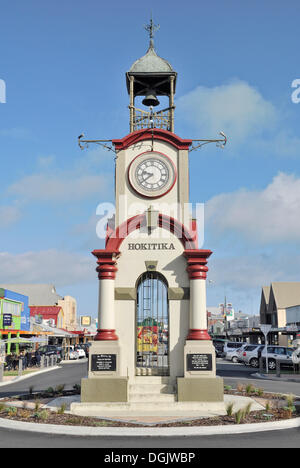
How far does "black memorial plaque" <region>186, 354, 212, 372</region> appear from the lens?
51.9 feet

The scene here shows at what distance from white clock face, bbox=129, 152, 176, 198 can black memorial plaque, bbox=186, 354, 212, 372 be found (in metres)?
6.01

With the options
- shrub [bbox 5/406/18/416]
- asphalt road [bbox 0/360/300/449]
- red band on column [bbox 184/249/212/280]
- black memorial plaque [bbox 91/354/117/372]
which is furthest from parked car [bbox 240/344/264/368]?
shrub [bbox 5/406/18/416]

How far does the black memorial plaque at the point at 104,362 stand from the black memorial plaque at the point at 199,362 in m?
2.49

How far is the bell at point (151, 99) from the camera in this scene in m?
19.8

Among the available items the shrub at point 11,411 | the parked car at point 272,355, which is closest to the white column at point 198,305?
the shrub at point 11,411

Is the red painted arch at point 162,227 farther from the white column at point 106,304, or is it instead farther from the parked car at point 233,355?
the parked car at point 233,355

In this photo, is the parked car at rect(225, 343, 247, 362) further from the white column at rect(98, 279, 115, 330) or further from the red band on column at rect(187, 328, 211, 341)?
the white column at rect(98, 279, 115, 330)

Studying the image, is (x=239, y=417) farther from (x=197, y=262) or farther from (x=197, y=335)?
(x=197, y=262)

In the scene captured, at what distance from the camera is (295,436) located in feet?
38.3

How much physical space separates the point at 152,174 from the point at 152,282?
4086 mm
